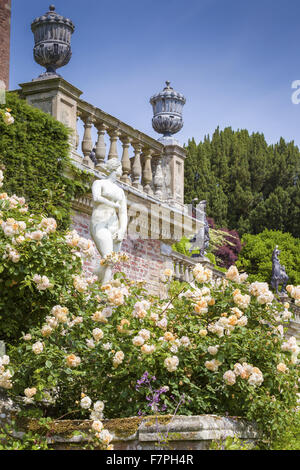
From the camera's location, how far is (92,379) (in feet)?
15.0

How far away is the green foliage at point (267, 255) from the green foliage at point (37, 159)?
2490cm

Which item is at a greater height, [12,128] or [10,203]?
[12,128]

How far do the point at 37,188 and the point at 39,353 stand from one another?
17.4ft

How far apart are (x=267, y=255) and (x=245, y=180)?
742 centimetres

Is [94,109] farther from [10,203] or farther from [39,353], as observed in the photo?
[39,353]

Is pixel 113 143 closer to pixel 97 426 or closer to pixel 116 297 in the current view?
pixel 116 297

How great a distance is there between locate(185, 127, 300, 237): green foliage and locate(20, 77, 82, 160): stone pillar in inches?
1044

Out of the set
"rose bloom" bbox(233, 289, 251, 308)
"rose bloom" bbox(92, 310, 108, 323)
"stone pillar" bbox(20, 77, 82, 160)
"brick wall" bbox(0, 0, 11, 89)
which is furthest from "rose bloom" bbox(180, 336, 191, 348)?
"brick wall" bbox(0, 0, 11, 89)

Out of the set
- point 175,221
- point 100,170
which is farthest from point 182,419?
point 175,221

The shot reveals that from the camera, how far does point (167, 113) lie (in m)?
13.3

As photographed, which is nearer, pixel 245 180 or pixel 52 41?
pixel 52 41

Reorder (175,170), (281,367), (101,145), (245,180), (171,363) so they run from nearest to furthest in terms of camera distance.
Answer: (171,363) → (281,367) → (101,145) → (175,170) → (245,180)

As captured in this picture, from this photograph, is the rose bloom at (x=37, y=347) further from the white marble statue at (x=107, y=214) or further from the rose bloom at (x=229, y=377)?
the white marble statue at (x=107, y=214)

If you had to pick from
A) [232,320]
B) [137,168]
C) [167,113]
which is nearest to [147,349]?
[232,320]
